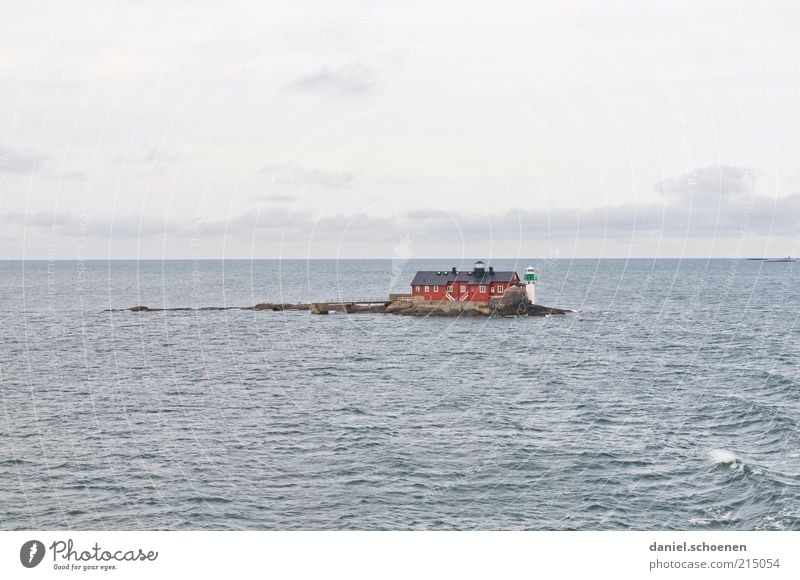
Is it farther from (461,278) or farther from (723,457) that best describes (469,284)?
(723,457)

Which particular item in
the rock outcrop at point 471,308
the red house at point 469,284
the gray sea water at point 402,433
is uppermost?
the red house at point 469,284

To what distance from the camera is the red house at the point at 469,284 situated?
426 feet

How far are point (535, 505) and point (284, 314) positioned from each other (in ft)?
370

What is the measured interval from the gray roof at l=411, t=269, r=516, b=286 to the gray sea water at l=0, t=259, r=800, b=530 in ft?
Result: 86.8

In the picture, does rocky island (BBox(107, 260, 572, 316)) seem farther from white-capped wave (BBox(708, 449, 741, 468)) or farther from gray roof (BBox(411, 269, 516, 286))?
white-capped wave (BBox(708, 449, 741, 468))

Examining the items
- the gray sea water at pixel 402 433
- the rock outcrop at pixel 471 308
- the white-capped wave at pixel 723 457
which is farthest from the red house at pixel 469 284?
the white-capped wave at pixel 723 457

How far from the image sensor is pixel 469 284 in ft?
430

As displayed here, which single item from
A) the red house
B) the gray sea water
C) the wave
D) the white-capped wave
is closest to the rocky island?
the red house

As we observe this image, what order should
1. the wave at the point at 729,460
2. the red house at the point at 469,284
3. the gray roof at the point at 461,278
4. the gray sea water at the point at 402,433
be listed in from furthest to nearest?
the red house at the point at 469,284 < the gray roof at the point at 461,278 < the wave at the point at 729,460 < the gray sea water at the point at 402,433

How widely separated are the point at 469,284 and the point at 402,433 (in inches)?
3183

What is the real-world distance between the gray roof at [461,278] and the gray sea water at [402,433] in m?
26.4

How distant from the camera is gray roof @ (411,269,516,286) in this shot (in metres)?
130

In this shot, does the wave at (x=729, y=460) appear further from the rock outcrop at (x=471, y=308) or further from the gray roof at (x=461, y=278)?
the rock outcrop at (x=471, y=308)

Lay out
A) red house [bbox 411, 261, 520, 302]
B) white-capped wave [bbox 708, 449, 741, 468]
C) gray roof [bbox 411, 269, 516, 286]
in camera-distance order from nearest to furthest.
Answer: white-capped wave [bbox 708, 449, 741, 468], gray roof [bbox 411, 269, 516, 286], red house [bbox 411, 261, 520, 302]
